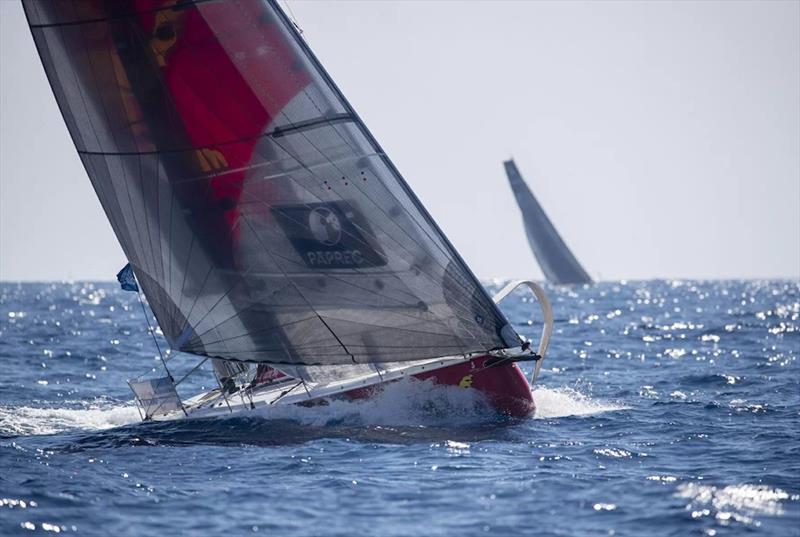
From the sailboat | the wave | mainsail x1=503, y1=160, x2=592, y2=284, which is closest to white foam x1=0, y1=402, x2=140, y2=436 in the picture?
the wave

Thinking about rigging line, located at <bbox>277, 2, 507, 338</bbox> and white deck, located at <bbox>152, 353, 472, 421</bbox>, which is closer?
rigging line, located at <bbox>277, 2, 507, 338</bbox>

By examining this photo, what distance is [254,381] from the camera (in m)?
19.8

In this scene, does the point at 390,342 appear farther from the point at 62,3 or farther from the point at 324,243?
Result: the point at 62,3

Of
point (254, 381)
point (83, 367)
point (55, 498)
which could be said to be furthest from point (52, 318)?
Answer: point (55, 498)

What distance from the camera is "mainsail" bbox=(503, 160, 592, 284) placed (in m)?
81.2

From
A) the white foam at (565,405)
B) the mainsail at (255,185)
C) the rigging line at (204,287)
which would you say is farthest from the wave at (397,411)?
the rigging line at (204,287)

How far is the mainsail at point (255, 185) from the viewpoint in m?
15.9

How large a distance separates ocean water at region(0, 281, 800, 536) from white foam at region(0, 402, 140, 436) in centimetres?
6

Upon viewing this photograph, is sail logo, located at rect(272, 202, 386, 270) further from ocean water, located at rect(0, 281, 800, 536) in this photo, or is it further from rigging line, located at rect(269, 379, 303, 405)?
rigging line, located at rect(269, 379, 303, 405)

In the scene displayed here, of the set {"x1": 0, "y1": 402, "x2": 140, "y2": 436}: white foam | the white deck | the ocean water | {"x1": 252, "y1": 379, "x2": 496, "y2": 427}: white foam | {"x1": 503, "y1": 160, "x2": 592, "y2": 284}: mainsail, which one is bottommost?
the ocean water

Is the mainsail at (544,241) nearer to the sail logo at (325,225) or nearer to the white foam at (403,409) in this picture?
the white foam at (403,409)

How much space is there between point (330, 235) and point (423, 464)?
4.34 meters

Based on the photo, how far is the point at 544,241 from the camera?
283 ft

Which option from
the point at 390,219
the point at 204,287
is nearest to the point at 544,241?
the point at 204,287
